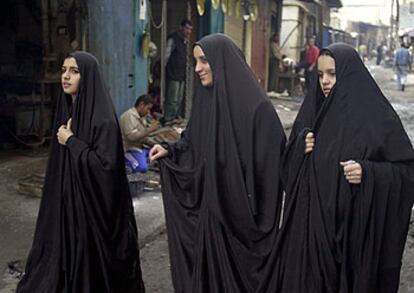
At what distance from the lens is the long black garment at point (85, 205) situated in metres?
3.08

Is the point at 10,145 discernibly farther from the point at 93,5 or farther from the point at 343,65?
the point at 343,65

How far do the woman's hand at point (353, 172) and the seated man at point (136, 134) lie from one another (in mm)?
4263

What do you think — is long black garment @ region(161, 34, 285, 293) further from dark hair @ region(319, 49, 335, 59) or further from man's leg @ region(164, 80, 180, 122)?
man's leg @ region(164, 80, 180, 122)

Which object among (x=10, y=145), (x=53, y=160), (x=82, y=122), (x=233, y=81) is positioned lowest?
(x=10, y=145)

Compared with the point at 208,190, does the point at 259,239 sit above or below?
below

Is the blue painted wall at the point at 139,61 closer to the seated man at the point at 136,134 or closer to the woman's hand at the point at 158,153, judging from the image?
the seated man at the point at 136,134

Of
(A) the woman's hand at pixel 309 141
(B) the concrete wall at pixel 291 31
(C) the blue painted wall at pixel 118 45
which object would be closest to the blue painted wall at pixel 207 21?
(C) the blue painted wall at pixel 118 45

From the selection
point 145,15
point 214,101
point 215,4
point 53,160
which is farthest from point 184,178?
point 215,4

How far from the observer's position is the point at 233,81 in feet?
9.95

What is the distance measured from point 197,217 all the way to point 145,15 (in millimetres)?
5405

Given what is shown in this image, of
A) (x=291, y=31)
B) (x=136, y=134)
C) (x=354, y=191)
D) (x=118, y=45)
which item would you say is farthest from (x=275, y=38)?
(x=354, y=191)

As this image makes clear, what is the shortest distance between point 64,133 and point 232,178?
91 centimetres

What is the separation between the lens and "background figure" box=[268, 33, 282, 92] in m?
16.5

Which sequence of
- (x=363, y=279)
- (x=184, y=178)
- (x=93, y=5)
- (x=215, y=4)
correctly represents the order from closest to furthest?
(x=363, y=279)
(x=184, y=178)
(x=93, y=5)
(x=215, y=4)
